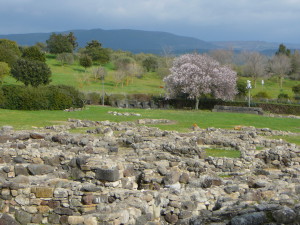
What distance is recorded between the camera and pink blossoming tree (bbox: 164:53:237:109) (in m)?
47.8

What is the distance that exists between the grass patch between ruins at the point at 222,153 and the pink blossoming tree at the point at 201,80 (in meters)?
28.6

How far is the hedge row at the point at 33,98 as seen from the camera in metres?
36.9

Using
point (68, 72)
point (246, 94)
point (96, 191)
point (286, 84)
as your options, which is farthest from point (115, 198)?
point (286, 84)

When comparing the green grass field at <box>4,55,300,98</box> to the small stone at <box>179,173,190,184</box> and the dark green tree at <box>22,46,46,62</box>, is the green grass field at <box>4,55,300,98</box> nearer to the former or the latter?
the dark green tree at <box>22,46,46,62</box>

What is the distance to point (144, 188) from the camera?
39.2 feet

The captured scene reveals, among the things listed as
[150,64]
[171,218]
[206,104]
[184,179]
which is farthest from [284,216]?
[150,64]

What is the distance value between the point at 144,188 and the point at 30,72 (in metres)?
38.4

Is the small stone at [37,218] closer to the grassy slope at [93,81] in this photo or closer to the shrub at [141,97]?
the shrub at [141,97]

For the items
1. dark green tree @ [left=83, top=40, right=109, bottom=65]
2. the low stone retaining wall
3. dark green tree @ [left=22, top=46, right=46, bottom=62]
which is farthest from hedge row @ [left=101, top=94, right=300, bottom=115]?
dark green tree @ [left=83, top=40, right=109, bottom=65]

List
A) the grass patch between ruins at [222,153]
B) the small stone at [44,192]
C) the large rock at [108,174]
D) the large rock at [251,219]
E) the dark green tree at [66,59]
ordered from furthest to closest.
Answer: the dark green tree at [66,59] → the grass patch between ruins at [222,153] → the large rock at [108,174] → the small stone at [44,192] → the large rock at [251,219]

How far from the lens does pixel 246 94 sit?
184 ft

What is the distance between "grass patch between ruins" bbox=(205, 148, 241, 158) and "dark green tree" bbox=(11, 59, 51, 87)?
32.7 m

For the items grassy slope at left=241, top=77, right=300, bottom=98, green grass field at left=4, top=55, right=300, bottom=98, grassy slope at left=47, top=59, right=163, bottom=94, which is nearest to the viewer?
green grass field at left=4, top=55, right=300, bottom=98

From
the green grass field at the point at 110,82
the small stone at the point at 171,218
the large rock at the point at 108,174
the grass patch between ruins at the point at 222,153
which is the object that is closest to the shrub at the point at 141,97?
the green grass field at the point at 110,82
